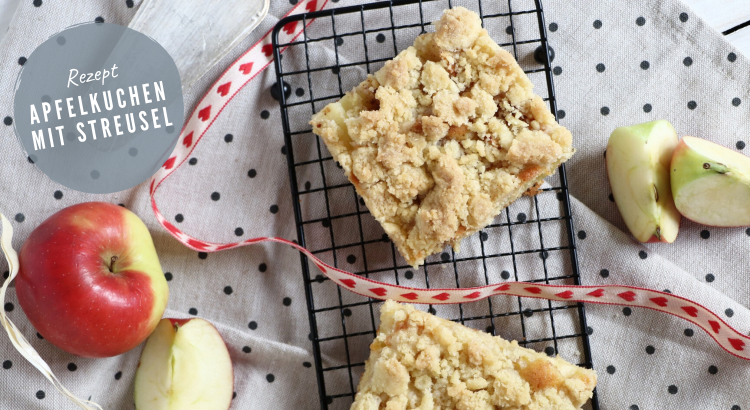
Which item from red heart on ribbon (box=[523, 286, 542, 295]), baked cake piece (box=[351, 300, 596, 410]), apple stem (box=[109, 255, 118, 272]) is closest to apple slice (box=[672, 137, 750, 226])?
red heart on ribbon (box=[523, 286, 542, 295])

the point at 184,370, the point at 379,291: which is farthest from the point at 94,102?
the point at 379,291

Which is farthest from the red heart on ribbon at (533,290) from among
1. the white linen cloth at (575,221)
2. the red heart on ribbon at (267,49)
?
the red heart on ribbon at (267,49)

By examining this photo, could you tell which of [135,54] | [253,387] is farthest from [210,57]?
[253,387]

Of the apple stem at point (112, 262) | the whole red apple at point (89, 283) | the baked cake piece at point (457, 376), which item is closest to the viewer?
the baked cake piece at point (457, 376)

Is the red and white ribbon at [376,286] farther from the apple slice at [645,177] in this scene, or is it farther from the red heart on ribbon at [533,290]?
the apple slice at [645,177]

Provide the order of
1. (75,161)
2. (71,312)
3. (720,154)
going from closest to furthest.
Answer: (71,312) → (720,154) → (75,161)

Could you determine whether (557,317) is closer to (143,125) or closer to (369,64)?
(369,64)
